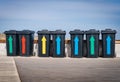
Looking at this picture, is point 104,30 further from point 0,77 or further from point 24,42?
point 0,77

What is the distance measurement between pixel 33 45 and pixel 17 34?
2.95 feet

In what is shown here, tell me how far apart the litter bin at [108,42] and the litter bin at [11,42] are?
3444 millimetres

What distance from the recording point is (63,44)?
14508 millimetres

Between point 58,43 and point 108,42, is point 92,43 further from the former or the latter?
point 58,43

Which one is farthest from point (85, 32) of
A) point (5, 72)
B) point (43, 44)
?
point (5, 72)

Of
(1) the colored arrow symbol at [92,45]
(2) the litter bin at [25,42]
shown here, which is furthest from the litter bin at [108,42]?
(2) the litter bin at [25,42]

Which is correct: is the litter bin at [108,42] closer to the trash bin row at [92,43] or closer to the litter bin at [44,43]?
the trash bin row at [92,43]

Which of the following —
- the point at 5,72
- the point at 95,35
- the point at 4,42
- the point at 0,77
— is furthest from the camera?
the point at 4,42

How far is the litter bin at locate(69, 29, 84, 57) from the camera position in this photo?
14.4 meters

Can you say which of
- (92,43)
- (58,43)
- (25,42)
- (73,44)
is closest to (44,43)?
(58,43)

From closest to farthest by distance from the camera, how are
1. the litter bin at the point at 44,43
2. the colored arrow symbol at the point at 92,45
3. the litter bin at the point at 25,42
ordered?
the colored arrow symbol at the point at 92,45 → the litter bin at the point at 44,43 → the litter bin at the point at 25,42

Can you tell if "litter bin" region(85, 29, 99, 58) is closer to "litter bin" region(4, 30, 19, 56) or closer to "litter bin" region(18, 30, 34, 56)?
"litter bin" region(18, 30, 34, 56)

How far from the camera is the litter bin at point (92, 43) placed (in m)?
14.4

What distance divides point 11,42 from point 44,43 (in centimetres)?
133
